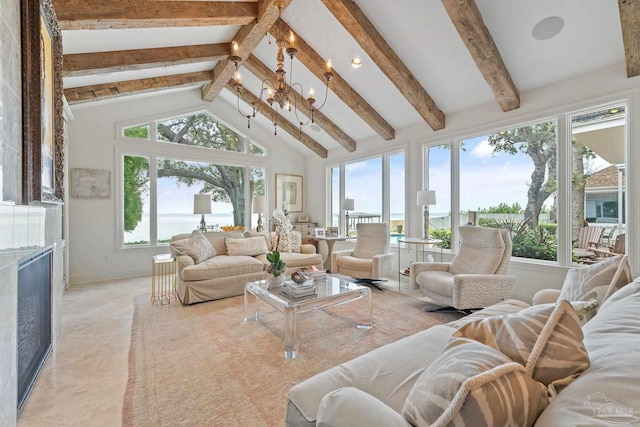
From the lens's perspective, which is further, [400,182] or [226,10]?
[400,182]

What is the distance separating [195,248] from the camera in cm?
397

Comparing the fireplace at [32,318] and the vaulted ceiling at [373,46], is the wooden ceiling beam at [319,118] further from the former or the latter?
the fireplace at [32,318]

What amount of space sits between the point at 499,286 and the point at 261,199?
4.14 metres

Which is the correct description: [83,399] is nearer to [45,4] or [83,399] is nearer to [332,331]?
[332,331]

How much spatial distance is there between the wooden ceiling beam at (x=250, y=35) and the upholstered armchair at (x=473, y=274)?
11.0 ft

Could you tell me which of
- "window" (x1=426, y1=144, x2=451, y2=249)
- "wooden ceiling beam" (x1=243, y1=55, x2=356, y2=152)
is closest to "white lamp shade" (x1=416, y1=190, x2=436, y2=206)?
"window" (x1=426, y1=144, x2=451, y2=249)

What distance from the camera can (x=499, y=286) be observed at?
9.91 ft

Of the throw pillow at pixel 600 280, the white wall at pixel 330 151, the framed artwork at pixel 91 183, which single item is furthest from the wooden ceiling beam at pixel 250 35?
the throw pillow at pixel 600 280

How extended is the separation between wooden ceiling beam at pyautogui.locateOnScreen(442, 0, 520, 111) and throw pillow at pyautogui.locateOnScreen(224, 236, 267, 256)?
3763 mm

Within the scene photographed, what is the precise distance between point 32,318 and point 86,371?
1.74 feet

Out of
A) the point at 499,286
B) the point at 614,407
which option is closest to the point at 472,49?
the point at 499,286

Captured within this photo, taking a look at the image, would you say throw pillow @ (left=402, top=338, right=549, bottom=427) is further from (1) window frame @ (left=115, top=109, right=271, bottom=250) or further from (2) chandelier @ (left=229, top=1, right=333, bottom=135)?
(1) window frame @ (left=115, top=109, right=271, bottom=250)

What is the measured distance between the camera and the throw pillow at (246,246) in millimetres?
4461

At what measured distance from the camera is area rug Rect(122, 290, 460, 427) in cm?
173
